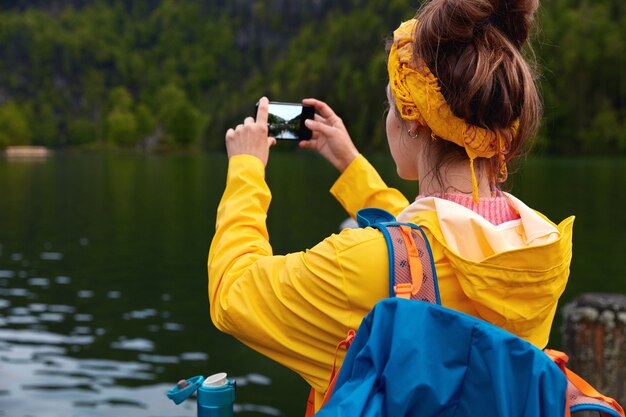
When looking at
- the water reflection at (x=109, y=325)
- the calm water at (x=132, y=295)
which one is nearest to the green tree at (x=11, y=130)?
the calm water at (x=132, y=295)

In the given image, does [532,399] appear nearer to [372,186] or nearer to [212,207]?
[372,186]

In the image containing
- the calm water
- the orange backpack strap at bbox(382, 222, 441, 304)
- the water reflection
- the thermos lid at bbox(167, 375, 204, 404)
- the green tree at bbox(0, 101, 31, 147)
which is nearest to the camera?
the orange backpack strap at bbox(382, 222, 441, 304)

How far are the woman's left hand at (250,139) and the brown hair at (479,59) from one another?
594 millimetres

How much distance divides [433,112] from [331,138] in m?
0.86

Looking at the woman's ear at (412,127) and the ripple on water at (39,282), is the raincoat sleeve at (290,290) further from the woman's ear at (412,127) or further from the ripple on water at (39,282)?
the ripple on water at (39,282)

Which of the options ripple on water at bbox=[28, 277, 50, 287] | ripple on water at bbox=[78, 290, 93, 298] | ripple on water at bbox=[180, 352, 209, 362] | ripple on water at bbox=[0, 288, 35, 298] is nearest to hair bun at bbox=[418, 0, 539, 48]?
ripple on water at bbox=[180, 352, 209, 362]

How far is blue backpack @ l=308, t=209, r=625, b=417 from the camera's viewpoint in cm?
171

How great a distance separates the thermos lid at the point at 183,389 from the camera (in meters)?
2.27

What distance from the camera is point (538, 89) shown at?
228 centimetres

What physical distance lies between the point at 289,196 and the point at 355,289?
3295 centimetres

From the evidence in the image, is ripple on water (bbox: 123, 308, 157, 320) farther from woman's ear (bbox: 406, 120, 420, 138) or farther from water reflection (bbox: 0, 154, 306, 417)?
woman's ear (bbox: 406, 120, 420, 138)

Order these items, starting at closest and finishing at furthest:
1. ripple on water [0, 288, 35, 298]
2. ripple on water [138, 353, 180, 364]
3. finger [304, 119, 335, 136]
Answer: finger [304, 119, 335, 136] < ripple on water [138, 353, 180, 364] < ripple on water [0, 288, 35, 298]

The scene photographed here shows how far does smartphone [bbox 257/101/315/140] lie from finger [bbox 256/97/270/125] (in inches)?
4.5

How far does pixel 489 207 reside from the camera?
7.05 ft
